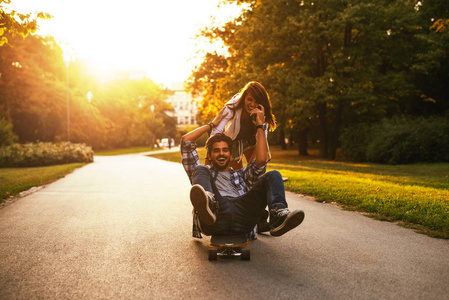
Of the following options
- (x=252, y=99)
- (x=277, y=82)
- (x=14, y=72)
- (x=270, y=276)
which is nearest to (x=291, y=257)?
(x=270, y=276)

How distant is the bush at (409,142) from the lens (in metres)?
18.9

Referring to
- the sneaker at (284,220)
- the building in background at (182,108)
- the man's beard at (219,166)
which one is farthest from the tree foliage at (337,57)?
the building in background at (182,108)

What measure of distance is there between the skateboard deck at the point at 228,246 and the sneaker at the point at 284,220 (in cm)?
39

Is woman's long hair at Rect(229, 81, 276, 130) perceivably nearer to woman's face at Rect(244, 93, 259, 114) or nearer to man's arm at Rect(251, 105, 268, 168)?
woman's face at Rect(244, 93, 259, 114)

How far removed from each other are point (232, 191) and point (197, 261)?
0.83 metres

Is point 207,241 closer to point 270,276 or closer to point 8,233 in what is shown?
point 270,276

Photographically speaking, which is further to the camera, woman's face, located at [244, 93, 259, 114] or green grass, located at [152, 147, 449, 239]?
green grass, located at [152, 147, 449, 239]

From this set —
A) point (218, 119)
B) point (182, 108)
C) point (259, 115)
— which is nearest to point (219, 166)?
point (218, 119)

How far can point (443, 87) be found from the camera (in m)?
26.0

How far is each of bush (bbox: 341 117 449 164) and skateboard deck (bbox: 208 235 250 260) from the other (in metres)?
16.9

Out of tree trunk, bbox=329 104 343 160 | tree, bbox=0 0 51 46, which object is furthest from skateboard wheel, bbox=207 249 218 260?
tree trunk, bbox=329 104 343 160

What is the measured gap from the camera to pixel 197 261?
401 cm

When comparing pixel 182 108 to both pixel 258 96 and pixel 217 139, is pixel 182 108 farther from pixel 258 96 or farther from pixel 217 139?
pixel 217 139

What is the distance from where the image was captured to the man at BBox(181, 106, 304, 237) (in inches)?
148
